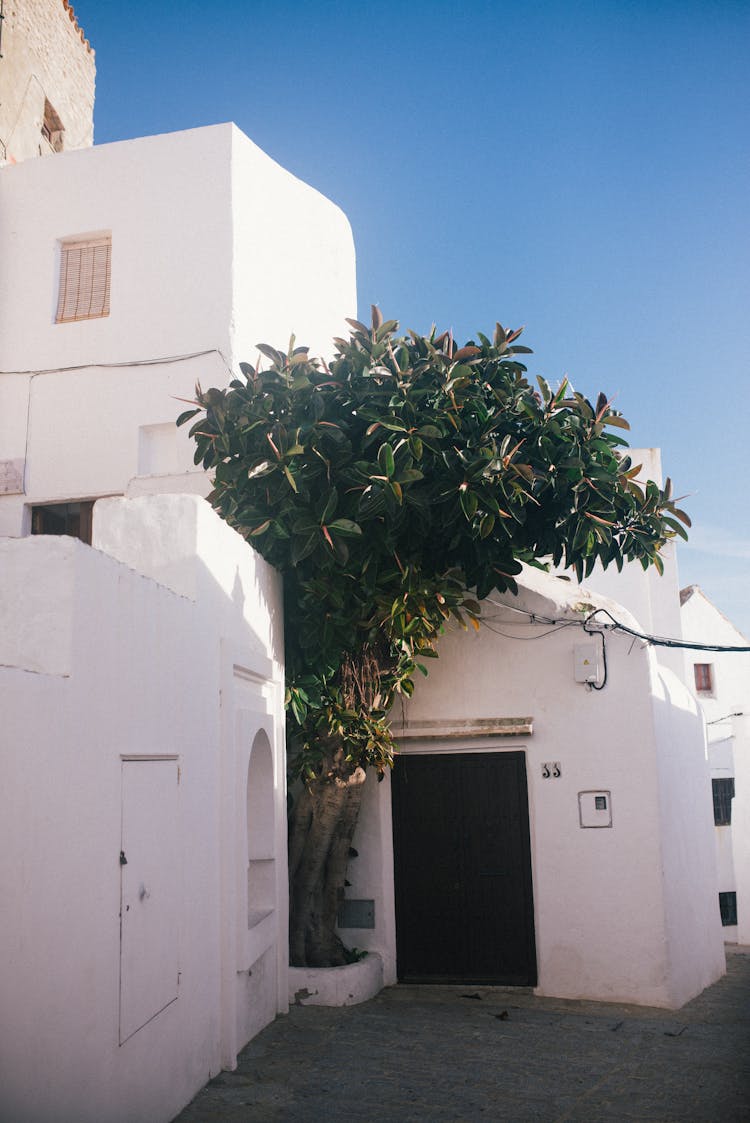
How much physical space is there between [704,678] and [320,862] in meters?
19.3

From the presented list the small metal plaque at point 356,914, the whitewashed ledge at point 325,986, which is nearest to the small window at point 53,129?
the small metal plaque at point 356,914

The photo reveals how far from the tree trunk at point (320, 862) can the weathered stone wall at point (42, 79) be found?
9.44 meters

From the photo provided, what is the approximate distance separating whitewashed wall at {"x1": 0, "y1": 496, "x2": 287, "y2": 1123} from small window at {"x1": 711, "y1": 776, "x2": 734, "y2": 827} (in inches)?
598

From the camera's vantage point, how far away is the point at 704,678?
26.1 m

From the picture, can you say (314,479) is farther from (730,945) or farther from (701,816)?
(730,945)

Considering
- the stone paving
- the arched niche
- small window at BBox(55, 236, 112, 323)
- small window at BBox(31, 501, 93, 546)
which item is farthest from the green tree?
small window at BBox(55, 236, 112, 323)

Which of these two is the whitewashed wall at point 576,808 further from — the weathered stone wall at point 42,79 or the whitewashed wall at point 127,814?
the weathered stone wall at point 42,79

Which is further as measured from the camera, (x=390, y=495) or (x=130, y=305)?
(x=130, y=305)

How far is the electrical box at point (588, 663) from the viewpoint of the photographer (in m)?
9.78

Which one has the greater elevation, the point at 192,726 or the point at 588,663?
the point at 588,663

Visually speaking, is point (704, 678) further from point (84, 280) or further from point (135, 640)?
point (135, 640)

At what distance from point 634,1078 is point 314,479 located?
5.00 meters

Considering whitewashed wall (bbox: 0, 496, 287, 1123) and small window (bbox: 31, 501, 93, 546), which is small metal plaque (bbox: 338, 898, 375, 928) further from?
small window (bbox: 31, 501, 93, 546)

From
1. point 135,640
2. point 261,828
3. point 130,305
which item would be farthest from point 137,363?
point 135,640
